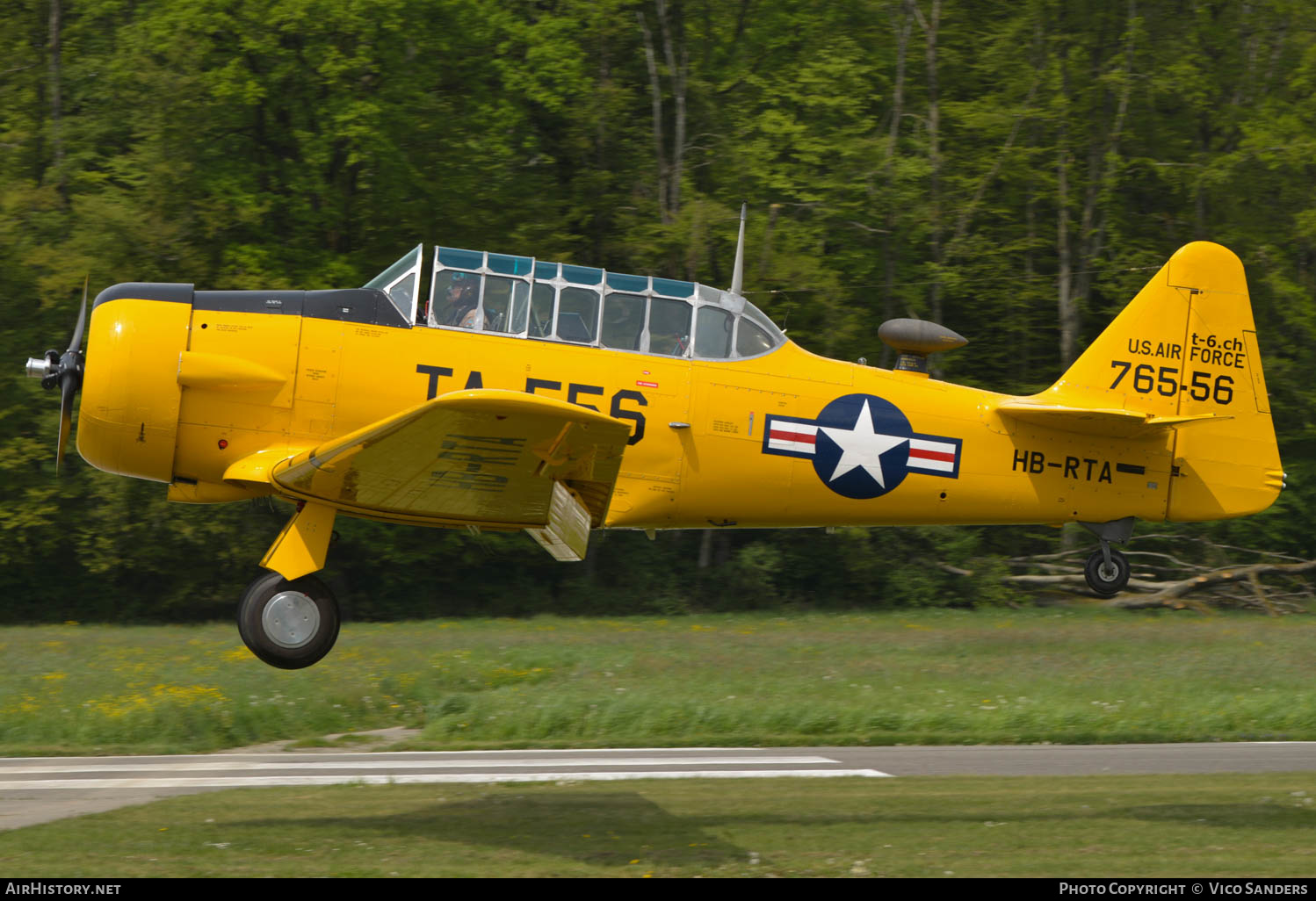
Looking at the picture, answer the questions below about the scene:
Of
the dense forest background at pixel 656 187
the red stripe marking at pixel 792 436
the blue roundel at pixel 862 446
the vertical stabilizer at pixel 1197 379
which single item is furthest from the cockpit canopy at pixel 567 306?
the dense forest background at pixel 656 187

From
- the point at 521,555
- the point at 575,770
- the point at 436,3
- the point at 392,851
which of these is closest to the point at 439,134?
the point at 436,3

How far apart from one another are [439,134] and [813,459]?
13894mm

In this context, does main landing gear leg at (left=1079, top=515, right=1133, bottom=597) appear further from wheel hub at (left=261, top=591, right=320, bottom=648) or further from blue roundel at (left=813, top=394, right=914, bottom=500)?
wheel hub at (left=261, top=591, right=320, bottom=648)

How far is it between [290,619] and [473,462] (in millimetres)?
1774

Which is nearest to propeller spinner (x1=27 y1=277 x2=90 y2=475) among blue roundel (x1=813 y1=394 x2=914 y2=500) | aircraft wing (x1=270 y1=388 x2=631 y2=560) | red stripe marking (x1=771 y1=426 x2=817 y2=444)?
aircraft wing (x1=270 y1=388 x2=631 y2=560)

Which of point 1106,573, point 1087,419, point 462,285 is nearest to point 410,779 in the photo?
point 462,285

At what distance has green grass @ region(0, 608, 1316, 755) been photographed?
12977mm

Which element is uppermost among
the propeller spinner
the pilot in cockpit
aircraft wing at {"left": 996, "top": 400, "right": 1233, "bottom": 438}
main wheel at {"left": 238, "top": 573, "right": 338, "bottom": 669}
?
the pilot in cockpit

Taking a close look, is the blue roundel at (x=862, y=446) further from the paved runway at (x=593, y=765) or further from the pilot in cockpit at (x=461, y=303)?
the paved runway at (x=593, y=765)

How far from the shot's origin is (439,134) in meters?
21.5

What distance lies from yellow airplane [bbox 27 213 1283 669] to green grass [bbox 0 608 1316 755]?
3.95m

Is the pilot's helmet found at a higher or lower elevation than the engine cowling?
higher

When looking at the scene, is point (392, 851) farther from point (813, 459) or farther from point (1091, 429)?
point (1091, 429)

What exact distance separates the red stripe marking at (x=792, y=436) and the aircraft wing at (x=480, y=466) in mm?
1407
